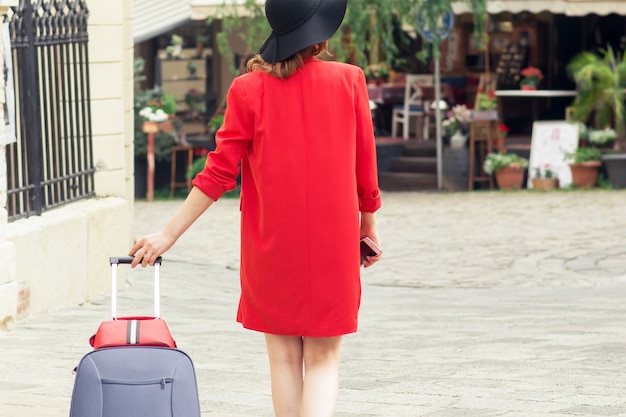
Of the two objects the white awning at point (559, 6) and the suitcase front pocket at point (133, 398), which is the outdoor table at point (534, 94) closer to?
the white awning at point (559, 6)

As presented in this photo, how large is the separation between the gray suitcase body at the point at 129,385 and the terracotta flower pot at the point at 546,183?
16.9 metres

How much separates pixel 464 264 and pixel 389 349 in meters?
5.30

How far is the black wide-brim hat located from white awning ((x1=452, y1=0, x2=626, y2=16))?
16693 mm

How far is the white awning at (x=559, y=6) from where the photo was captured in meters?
20.6

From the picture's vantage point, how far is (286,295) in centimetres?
445

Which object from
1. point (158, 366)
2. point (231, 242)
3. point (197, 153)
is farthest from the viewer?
point (197, 153)

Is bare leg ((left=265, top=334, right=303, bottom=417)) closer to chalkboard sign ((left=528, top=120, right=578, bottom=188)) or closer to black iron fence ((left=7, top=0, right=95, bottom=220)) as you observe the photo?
black iron fence ((left=7, top=0, right=95, bottom=220))

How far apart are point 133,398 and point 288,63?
3.58 ft

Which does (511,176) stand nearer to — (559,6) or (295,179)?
(559,6)

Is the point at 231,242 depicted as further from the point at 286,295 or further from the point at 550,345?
the point at 286,295

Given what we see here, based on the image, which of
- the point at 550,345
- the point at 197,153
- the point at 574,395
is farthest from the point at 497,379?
the point at 197,153

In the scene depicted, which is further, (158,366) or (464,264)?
(464,264)

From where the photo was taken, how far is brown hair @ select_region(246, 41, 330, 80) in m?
4.41

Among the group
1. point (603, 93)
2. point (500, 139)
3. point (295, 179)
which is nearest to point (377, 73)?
point (500, 139)
